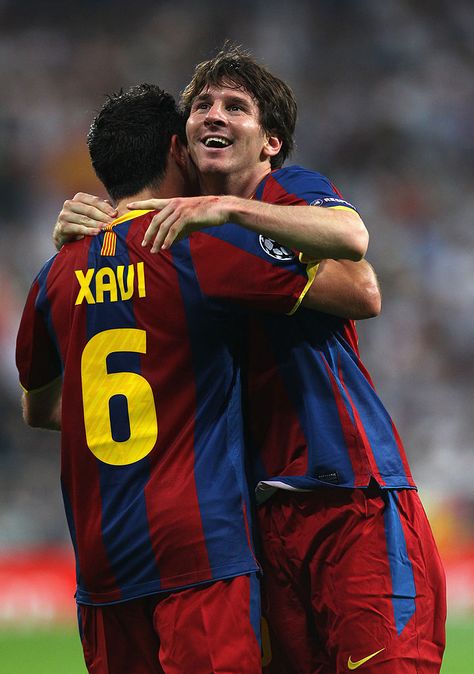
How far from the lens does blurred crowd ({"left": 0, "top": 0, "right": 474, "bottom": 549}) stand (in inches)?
406

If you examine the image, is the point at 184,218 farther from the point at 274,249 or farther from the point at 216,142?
the point at 216,142

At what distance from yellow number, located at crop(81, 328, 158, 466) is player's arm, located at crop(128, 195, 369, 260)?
1.06ft

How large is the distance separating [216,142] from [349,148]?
8.46 meters

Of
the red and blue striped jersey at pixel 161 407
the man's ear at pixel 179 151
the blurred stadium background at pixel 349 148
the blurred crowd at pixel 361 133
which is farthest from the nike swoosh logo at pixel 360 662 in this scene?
the blurred crowd at pixel 361 133

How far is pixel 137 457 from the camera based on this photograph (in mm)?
Result: 2812

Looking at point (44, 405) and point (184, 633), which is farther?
point (44, 405)

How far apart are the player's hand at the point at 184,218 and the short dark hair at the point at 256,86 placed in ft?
2.98

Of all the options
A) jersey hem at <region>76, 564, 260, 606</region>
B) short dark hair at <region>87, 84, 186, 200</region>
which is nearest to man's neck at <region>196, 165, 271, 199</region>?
short dark hair at <region>87, 84, 186, 200</region>

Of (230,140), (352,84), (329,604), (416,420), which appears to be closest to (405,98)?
(352,84)

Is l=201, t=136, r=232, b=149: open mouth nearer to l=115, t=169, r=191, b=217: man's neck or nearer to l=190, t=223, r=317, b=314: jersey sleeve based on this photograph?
l=115, t=169, r=191, b=217: man's neck

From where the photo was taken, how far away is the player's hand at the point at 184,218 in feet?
8.16

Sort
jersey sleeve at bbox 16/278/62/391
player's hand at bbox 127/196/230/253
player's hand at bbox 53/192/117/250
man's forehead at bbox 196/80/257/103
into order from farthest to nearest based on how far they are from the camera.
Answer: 1. man's forehead at bbox 196/80/257/103
2. jersey sleeve at bbox 16/278/62/391
3. player's hand at bbox 53/192/117/250
4. player's hand at bbox 127/196/230/253

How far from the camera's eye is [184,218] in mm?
2486

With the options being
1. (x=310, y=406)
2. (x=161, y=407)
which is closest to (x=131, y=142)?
(x=161, y=407)
